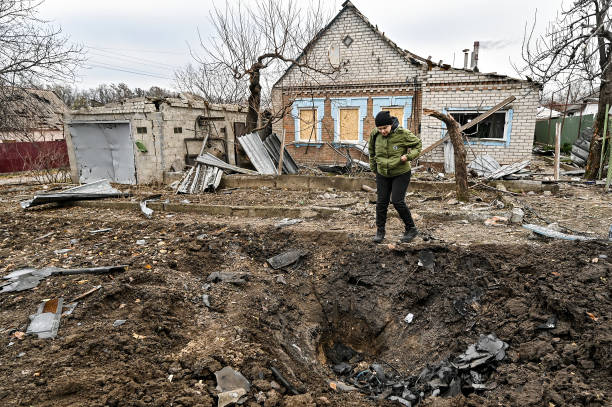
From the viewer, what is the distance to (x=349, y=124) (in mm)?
13945

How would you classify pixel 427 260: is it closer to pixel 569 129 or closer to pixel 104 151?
pixel 104 151

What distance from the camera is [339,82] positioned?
13.7 m

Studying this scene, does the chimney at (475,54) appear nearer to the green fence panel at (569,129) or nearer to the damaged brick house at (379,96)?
the damaged brick house at (379,96)

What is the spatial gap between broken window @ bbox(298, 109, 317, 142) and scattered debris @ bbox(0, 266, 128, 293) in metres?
10.9

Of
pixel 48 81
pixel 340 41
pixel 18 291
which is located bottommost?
pixel 18 291

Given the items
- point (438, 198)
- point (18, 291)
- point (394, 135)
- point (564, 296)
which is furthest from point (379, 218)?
point (18, 291)

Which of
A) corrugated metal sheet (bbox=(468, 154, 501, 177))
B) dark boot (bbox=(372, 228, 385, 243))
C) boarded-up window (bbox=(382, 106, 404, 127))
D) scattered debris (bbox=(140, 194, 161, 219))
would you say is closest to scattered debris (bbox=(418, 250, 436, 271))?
dark boot (bbox=(372, 228, 385, 243))

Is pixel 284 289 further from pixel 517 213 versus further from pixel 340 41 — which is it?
pixel 340 41

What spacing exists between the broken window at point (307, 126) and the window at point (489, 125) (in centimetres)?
527

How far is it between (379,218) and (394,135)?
1.21 meters

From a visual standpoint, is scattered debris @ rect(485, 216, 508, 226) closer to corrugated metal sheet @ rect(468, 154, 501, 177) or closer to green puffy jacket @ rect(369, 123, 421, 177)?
green puffy jacket @ rect(369, 123, 421, 177)

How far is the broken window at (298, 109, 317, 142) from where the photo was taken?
1414 cm

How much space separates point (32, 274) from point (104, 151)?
8.65 metres

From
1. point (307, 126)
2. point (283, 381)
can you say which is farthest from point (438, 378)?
point (307, 126)
